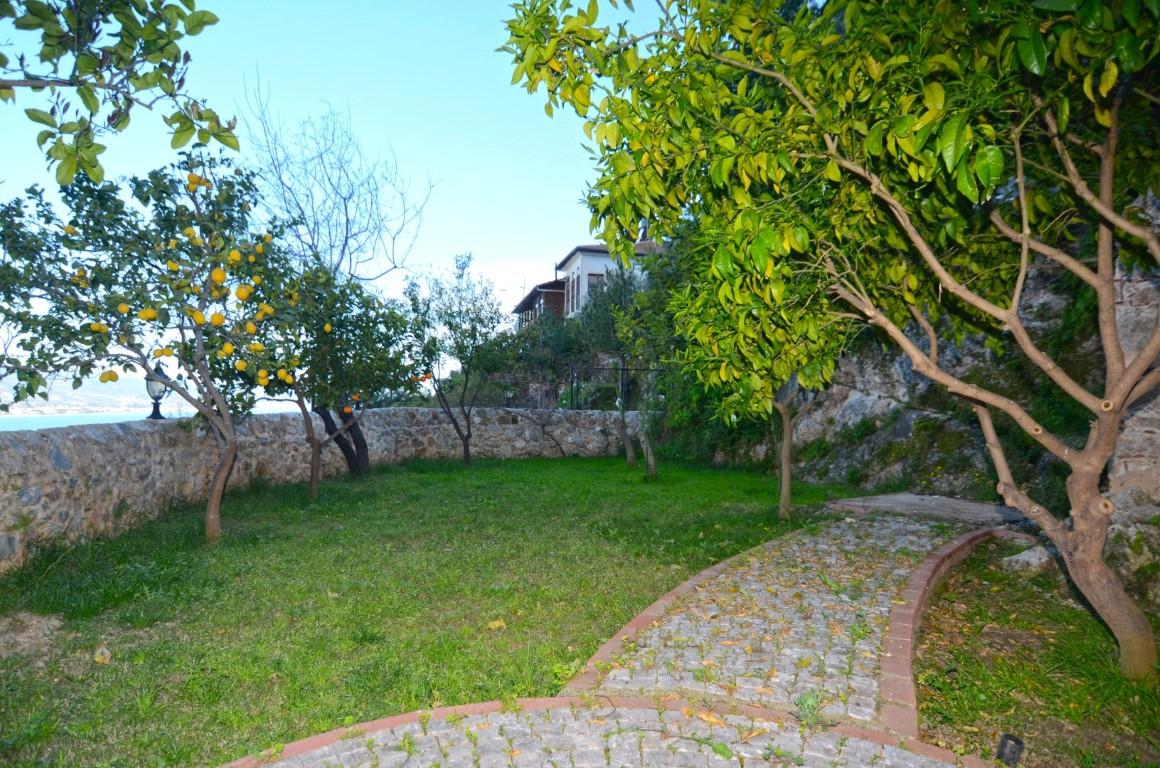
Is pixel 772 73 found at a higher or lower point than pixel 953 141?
higher

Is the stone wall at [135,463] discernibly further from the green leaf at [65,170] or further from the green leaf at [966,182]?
the green leaf at [966,182]

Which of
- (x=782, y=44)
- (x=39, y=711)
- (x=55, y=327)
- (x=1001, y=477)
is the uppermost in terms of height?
(x=782, y=44)

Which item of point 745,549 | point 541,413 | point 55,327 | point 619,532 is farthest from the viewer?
point 541,413

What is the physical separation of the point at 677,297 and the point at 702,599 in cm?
246

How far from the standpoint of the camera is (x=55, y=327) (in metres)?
6.69

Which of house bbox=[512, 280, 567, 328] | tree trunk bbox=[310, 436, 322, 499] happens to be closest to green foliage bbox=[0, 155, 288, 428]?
tree trunk bbox=[310, 436, 322, 499]

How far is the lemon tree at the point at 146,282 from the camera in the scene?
6629 mm

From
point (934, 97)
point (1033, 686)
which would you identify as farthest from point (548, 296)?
point (934, 97)

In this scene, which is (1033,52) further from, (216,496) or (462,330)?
(462,330)

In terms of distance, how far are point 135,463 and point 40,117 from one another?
24.2 feet

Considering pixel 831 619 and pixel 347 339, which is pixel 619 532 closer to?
pixel 831 619

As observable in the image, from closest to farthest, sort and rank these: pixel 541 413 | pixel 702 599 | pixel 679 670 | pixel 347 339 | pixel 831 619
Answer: pixel 679 670
pixel 831 619
pixel 702 599
pixel 347 339
pixel 541 413

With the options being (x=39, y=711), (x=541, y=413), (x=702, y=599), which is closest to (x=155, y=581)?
(x=39, y=711)

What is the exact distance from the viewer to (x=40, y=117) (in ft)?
7.86
